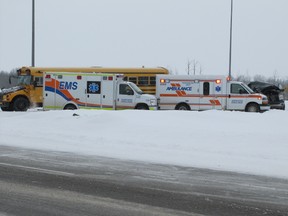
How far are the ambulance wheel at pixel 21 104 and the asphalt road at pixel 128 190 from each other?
15.4 meters

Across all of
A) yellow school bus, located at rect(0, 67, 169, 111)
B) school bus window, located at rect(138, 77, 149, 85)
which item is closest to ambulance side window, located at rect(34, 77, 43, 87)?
yellow school bus, located at rect(0, 67, 169, 111)

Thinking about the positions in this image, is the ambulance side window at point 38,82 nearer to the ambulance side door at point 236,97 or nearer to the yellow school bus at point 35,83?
the yellow school bus at point 35,83

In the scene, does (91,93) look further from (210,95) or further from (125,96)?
(210,95)

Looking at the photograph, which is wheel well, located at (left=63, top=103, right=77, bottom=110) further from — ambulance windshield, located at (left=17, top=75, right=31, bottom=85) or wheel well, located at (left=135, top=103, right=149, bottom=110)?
ambulance windshield, located at (left=17, top=75, right=31, bottom=85)

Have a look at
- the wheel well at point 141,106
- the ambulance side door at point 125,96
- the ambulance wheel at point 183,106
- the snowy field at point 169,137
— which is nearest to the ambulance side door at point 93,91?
the ambulance side door at point 125,96

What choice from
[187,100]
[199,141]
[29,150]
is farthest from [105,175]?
[187,100]

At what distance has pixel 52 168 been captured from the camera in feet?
28.3

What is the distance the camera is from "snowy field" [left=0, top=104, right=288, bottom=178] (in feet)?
32.8

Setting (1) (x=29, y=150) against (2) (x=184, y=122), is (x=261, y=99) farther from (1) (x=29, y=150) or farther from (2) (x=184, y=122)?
(1) (x=29, y=150)

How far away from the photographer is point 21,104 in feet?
80.2

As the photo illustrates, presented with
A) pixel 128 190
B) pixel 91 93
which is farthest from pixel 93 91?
pixel 128 190

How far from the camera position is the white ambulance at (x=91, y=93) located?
22109 millimetres

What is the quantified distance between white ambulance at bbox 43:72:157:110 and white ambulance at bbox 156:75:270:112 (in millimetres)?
2537

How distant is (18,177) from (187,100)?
1737cm
